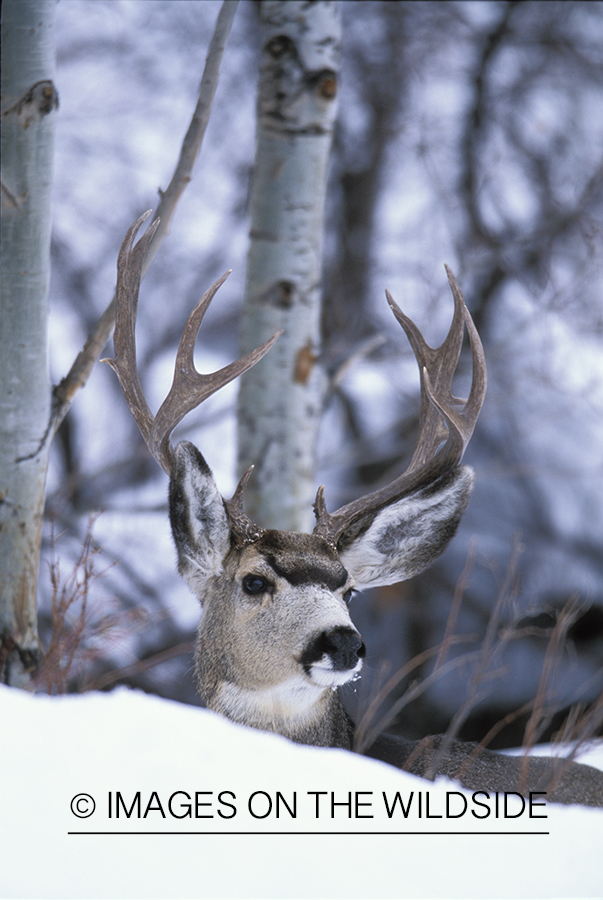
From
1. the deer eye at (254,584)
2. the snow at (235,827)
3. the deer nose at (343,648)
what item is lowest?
the snow at (235,827)

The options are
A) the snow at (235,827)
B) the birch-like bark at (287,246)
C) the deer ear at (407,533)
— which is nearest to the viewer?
the snow at (235,827)

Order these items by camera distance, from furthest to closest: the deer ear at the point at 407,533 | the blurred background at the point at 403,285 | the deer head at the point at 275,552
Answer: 1. the blurred background at the point at 403,285
2. the deer ear at the point at 407,533
3. the deer head at the point at 275,552

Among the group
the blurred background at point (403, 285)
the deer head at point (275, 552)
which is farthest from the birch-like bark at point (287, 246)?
the blurred background at point (403, 285)

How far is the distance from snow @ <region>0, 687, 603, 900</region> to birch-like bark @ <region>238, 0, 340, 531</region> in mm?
1079

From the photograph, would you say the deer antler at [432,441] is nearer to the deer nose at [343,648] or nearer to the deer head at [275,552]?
the deer head at [275,552]

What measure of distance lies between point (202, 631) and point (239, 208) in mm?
3833

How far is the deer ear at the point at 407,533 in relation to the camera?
1646 mm

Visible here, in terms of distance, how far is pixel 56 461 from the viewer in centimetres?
521

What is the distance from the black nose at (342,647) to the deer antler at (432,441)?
244 millimetres

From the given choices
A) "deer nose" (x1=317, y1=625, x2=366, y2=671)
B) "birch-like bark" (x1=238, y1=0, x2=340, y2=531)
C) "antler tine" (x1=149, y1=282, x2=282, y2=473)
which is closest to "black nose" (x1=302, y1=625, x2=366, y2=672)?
"deer nose" (x1=317, y1=625, x2=366, y2=671)

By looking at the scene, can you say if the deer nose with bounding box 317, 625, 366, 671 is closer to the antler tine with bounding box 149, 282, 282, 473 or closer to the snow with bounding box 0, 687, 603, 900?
the snow with bounding box 0, 687, 603, 900

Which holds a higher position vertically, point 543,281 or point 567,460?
point 543,281

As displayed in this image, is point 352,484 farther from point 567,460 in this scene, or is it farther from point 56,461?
point 56,461

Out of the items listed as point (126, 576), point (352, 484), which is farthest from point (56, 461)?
point (352, 484)
